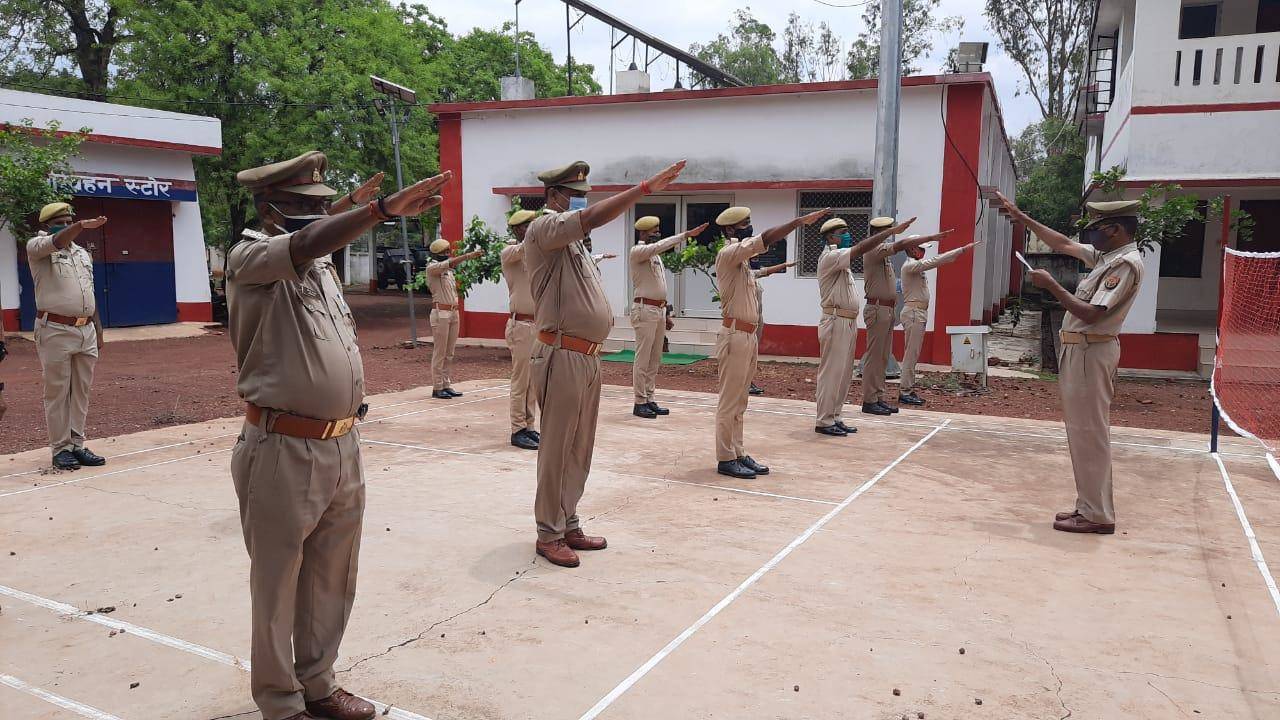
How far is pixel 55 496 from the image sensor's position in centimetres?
613

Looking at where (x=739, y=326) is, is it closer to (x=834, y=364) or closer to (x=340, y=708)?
(x=834, y=364)

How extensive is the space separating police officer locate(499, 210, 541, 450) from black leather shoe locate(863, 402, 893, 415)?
3.90 m

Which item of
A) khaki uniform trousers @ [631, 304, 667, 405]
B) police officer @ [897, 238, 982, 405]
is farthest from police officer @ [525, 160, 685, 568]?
police officer @ [897, 238, 982, 405]

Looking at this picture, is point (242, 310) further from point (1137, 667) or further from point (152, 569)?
point (1137, 667)

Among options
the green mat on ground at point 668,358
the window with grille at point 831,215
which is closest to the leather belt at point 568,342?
the green mat on ground at point 668,358

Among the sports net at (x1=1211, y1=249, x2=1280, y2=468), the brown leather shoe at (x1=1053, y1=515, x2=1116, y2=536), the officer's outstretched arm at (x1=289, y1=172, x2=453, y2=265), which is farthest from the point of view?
the sports net at (x1=1211, y1=249, x2=1280, y2=468)

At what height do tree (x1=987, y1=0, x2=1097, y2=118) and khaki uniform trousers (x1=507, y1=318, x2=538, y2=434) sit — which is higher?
tree (x1=987, y1=0, x2=1097, y2=118)

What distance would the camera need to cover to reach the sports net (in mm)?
9930

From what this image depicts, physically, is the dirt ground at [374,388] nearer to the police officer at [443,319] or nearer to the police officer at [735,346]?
the police officer at [443,319]

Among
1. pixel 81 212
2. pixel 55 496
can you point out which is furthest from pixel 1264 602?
pixel 81 212

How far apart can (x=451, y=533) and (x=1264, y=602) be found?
4.55 m

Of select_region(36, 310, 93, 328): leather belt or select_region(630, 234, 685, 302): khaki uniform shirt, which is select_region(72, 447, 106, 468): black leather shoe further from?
select_region(630, 234, 685, 302): khaki uniform shirt

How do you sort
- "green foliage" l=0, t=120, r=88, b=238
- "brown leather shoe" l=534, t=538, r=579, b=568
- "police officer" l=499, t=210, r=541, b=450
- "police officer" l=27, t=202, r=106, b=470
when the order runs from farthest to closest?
1. "green foliage" l=0, t=120, r=88, b=238
2. "police officer" l=499, t=210, r=541, b=450
3. "police officer" l=27, t=202, r=106, b=470
4. "brown leather shoe" l=534, t=538, r=579, b=568

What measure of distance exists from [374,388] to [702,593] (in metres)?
8.57
